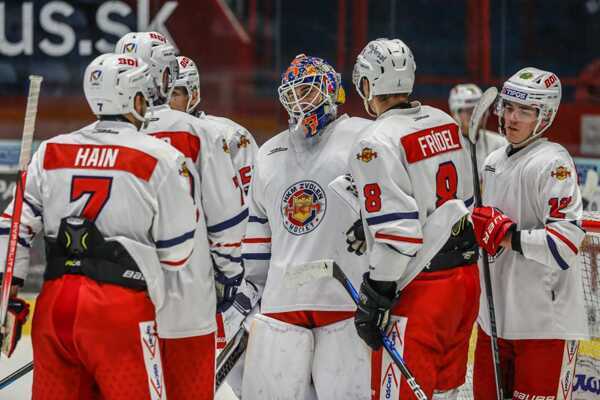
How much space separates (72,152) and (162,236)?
0.93 ft

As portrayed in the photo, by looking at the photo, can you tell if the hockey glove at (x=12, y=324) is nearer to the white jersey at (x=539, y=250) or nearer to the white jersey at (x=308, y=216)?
the white jersey at (x=308, y=216)

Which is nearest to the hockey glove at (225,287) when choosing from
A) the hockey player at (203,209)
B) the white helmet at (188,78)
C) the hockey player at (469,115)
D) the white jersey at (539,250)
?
the hockey player at (203,209)

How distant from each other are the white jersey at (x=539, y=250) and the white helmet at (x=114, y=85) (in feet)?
3.76

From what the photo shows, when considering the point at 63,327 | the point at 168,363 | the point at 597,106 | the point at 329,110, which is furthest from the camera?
the point at 597,106

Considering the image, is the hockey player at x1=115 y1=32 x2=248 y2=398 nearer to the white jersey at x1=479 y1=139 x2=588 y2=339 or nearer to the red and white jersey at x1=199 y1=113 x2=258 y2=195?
the white jersey at x1=479 y1=139 x2=588 y2=339

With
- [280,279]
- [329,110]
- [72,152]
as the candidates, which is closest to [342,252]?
[280,279]

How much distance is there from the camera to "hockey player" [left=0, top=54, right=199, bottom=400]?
2738mm

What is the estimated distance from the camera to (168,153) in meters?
2.84

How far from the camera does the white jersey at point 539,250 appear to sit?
333cm

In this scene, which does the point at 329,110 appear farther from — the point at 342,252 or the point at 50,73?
the point at 50,73

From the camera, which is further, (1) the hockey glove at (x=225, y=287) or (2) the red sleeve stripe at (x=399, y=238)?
(1) the hockey glove at (x=225, y=287)

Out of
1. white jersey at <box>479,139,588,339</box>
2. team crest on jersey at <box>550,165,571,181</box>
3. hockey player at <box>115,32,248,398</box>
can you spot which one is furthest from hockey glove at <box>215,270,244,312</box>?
team crest on jersey at <box>550,165,571,181</box>

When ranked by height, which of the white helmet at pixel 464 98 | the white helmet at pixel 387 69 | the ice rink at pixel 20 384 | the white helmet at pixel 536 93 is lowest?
the ice rink at pixel 20 384

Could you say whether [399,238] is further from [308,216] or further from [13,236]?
[13,236]
